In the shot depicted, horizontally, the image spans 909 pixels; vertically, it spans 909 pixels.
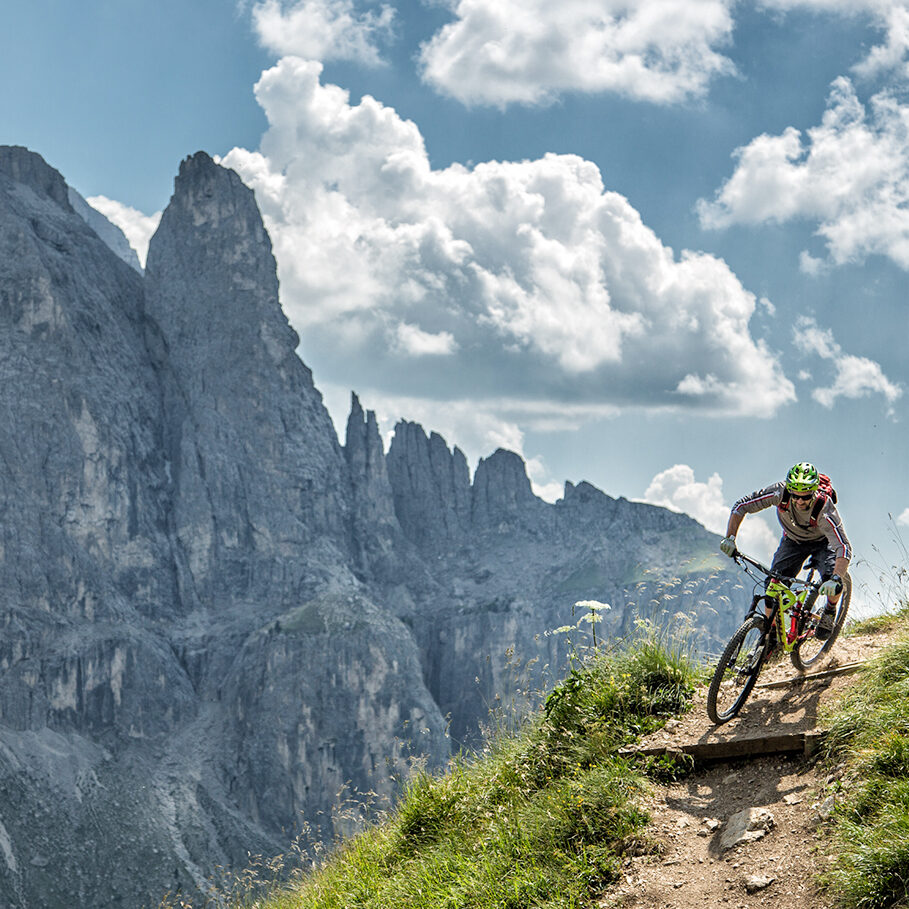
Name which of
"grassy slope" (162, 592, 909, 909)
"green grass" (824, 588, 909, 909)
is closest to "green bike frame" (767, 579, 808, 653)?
"grassy slope" (162, 592, 909, 909)

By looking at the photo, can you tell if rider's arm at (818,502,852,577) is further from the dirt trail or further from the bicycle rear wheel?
the dirt trail

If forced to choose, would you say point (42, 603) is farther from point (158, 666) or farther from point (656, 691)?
point (656, 691)

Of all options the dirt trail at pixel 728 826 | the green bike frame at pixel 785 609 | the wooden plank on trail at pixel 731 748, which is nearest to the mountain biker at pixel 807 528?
the green bike frame at pixel 785 609

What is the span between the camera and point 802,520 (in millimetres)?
10258

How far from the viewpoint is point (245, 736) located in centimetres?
19550

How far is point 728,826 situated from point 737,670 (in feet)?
7.51

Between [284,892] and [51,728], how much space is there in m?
183

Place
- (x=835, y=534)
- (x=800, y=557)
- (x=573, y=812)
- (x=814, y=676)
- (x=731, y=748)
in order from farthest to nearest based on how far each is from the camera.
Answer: (x=800, y=557)
(x=835, y=534)
(x=814, y=676)
(x=731, y=748)
(x=573, y=812)

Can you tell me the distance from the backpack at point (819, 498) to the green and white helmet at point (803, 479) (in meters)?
0.14

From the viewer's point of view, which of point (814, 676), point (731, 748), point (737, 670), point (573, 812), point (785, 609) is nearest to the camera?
point (573, 812)

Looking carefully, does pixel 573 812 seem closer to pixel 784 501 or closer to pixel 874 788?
pixel 874 788

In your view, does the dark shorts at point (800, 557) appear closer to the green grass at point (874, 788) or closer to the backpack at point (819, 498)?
the backpack at point (819, 498)

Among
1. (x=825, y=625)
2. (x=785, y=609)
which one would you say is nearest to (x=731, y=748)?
(x=785, y=609)

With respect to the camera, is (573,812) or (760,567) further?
(760,567)
